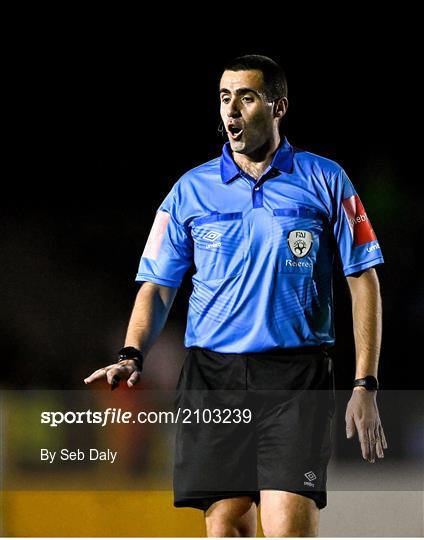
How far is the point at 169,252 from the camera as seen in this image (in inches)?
138

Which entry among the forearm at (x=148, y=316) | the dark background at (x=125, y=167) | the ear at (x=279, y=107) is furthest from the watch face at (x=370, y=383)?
the dark background at (x=125, y=167)

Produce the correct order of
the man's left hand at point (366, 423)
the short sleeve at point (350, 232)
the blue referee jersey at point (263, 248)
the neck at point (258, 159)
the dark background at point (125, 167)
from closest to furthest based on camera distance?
the man's left hand at point (366, 423) < the blue referee jersey at point (263, 248) < the short sleeve at point (350, 232) < the neck at point (258, 159) < the dark background at point (125, 167)

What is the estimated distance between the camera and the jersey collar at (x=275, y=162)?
11.2 feet

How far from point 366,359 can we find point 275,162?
759mm

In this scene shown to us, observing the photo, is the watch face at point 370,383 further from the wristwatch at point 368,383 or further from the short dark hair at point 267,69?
the short dark hair at point 267,69

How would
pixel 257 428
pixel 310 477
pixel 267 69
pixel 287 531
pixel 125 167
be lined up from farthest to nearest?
pixel 125 167 < pixel 267 69 < pixel 257 428 < pixel 310 477 < pixel 287 531

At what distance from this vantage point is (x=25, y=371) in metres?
5.60

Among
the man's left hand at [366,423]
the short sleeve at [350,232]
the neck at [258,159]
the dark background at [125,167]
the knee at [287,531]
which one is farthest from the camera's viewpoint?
the dark background at [125,167]

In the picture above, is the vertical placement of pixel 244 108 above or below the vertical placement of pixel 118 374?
above

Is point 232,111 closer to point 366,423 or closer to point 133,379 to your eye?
point 133,379

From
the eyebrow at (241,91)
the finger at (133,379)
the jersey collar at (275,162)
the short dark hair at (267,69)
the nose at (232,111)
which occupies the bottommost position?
the finger at (133,379)

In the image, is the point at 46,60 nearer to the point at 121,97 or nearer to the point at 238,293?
the point at 121,97

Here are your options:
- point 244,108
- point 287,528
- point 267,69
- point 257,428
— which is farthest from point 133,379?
point 267,69

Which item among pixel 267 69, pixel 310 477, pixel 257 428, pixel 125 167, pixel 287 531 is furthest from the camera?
pixel 125 167
